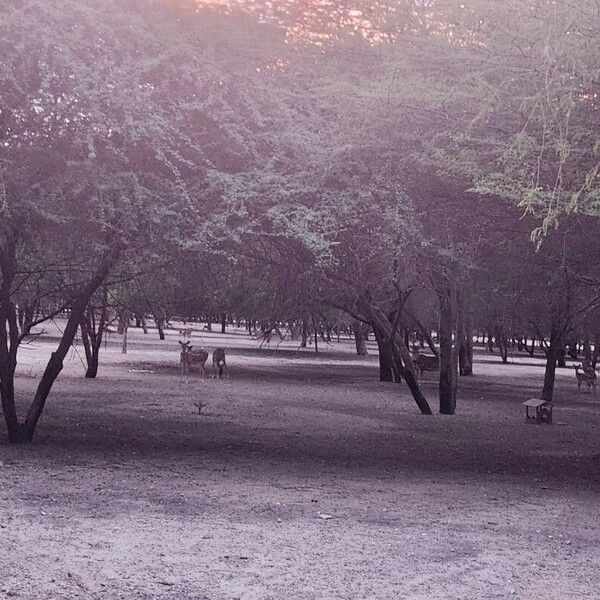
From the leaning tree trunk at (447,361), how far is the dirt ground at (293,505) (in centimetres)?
82

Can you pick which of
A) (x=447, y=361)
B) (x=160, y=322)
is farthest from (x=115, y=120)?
(x=160, y=322)

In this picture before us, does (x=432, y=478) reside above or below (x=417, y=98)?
below

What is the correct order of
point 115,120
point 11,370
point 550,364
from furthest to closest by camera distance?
point 550,364
point 11,370
point 115,120

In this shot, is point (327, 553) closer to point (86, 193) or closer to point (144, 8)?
point (86, 193)

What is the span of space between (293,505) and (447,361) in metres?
13.8

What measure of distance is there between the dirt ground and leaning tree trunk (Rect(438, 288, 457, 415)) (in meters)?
0.82

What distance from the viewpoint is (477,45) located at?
35.8 feet

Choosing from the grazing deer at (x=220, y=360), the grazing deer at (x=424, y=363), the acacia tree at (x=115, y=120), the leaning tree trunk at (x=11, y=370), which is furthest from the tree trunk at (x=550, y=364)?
Result: the acacia tree at (x=115, y=120)

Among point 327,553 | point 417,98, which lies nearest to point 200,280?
point 417,98

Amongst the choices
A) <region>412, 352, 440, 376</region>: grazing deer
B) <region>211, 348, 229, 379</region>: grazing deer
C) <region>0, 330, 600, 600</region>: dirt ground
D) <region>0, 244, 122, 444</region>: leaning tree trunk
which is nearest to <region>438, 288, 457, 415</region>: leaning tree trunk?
<region>0, 330, 600, 600</region>: dirt ground

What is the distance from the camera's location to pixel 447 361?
948 inches

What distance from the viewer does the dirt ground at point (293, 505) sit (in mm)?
7434

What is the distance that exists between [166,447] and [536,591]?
9.11m

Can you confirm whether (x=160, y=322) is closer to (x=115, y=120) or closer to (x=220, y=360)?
(x=220, y=360)
